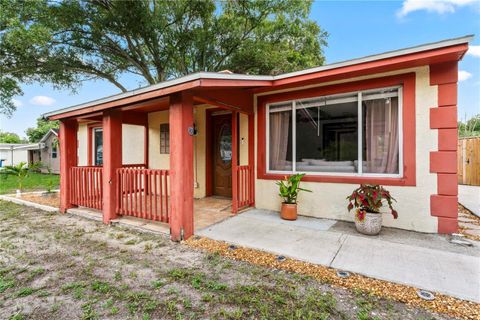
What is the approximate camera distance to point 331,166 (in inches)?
170

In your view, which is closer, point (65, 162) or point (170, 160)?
point (170, 160)

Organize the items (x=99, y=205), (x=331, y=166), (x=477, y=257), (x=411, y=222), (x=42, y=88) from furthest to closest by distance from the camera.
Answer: (x=42, y=88)
(x=99, y=205)
(x=331, y=166)
(x=411, y=222)
(x=477, y=257)

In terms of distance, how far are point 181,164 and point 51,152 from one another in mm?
19054

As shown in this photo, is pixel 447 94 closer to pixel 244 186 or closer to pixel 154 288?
pixel 244 186

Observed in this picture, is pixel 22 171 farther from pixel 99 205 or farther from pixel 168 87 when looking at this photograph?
pixel 168 87

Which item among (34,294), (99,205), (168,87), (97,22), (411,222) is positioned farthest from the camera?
(97,22)

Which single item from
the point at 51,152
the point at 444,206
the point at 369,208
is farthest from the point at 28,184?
the point at 444,206

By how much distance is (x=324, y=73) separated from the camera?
362 cm

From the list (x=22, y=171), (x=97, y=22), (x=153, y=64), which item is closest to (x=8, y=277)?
(x=22, y=171)

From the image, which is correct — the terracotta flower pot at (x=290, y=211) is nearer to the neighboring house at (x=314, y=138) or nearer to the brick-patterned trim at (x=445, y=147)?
the neighboring house at (x=314, y=138)

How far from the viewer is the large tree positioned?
7695 mm

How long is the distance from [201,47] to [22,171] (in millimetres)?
8215

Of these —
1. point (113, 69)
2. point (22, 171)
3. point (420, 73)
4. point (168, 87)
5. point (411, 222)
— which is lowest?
point (411, 222)

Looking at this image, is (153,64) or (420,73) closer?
(420,73)
